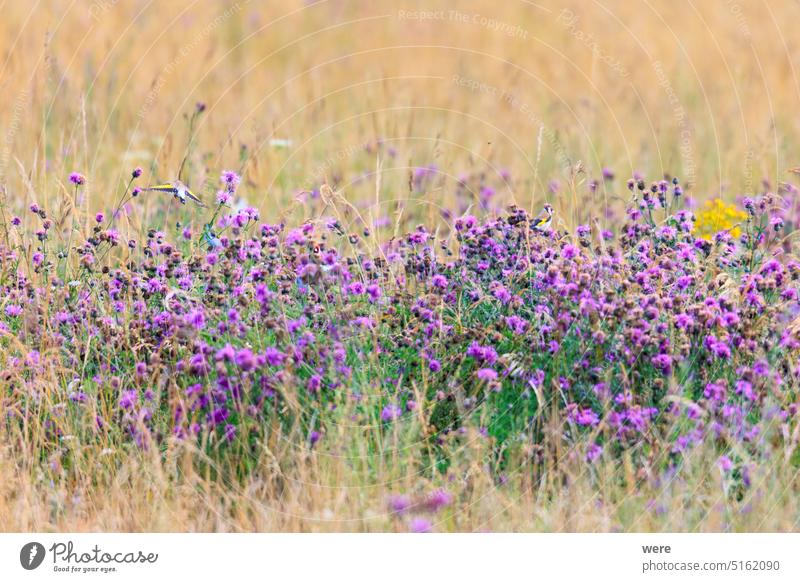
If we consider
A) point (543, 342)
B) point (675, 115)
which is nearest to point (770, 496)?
point (543, 342)

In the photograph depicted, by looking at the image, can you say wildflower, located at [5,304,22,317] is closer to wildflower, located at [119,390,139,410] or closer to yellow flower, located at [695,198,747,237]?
wildflower, located at [119,390,139,410]

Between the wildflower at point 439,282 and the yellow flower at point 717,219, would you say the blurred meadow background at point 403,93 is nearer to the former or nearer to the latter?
the yellow flower at point 717,219

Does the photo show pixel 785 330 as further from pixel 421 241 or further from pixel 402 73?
pixel 402 73

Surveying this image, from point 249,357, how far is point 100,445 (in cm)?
72

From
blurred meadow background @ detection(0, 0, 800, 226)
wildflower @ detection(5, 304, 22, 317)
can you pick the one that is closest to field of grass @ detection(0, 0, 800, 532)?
wildflower @ detection(5, 304, 22, 317)
